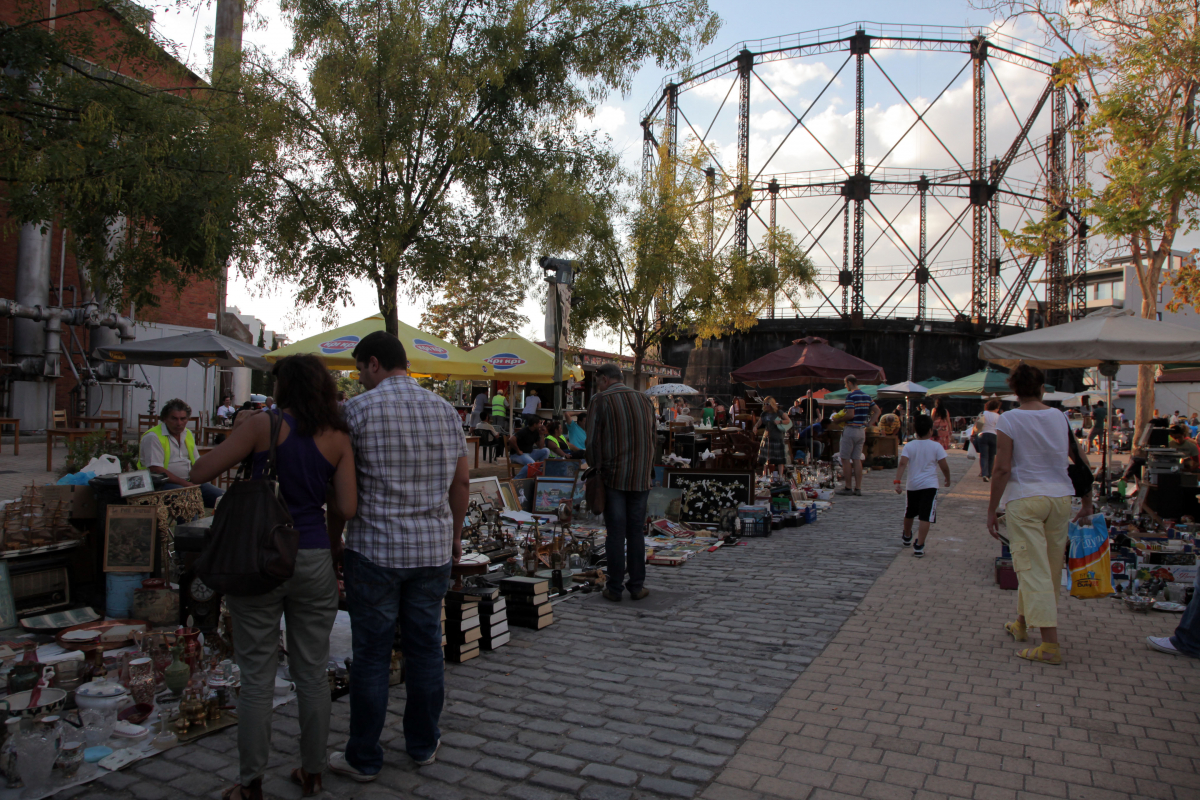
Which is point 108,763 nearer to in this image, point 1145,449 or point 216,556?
point 216,556

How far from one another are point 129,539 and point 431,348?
6.55 metres

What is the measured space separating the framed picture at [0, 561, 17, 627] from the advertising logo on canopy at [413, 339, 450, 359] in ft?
22.2

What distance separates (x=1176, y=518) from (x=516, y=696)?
897 cm

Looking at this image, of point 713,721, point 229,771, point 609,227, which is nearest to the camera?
point 229,771

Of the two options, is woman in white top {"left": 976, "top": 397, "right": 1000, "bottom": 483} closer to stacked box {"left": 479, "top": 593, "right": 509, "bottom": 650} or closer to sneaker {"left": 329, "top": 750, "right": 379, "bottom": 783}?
stacked box {"left": 479, "top": 593, "right": 509, "bottom": 650}

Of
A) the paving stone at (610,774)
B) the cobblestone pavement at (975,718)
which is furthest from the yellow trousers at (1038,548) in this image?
the paving stone at (610,774)

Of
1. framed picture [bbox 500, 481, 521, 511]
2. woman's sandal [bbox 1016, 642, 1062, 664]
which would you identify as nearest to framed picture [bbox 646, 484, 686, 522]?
framed picture [bbox 500, 481, 521, 511]

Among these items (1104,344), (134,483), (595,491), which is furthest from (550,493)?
(1104,344)

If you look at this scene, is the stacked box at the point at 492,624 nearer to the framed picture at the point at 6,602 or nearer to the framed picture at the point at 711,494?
the framed picture at the point at 6,602

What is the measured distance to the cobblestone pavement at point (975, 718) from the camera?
3.13 m

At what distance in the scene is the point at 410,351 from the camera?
11258mm

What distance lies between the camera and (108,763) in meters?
3.22

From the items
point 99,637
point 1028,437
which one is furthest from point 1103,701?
point 99,637

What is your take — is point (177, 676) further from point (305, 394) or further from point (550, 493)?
point (550, 493)
